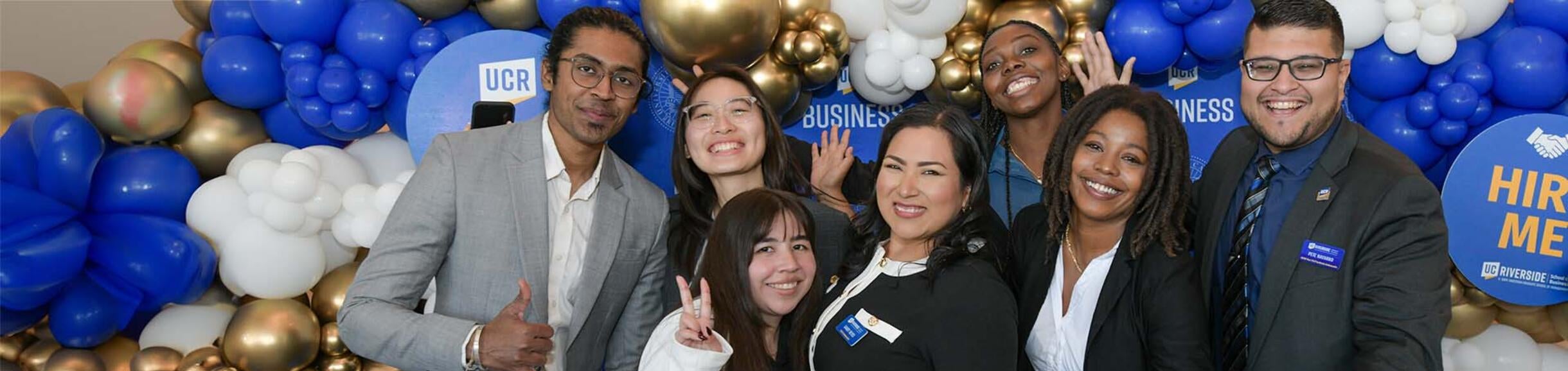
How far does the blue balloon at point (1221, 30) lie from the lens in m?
3.39

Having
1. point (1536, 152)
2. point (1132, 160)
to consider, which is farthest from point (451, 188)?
point (1536, 152)

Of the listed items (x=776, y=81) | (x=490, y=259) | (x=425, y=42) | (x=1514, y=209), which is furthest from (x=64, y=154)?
(x=1514, y=209)

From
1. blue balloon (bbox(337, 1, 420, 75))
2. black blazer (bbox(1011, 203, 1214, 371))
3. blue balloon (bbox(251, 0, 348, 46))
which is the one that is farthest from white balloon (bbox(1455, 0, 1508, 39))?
blue balloon (bbox(251, 0, 348, 46))

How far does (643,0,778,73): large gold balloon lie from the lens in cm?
324

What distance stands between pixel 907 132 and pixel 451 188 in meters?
1.06

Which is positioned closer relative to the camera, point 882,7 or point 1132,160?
point 1132,160

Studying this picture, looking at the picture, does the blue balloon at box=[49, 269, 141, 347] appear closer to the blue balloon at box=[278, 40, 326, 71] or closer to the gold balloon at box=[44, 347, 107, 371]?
the gold balloon at box=[44, 347, 107, 371]

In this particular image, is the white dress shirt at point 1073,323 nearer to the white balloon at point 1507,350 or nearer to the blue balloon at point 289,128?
the white balloon at point 1507,350

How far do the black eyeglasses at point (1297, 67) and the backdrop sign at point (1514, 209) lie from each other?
140 cm

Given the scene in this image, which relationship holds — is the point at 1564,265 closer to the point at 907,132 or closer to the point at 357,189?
the point at 907,132

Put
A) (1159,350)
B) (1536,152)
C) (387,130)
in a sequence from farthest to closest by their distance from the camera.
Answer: (387,130) < (1536,152) < (1159,350)

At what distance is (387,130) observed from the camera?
→ 401cm

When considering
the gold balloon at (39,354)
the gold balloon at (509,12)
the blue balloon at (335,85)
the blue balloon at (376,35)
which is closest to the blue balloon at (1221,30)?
the gold balloon at (509,12)

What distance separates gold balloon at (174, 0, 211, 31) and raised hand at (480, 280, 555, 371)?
7.20 feet
